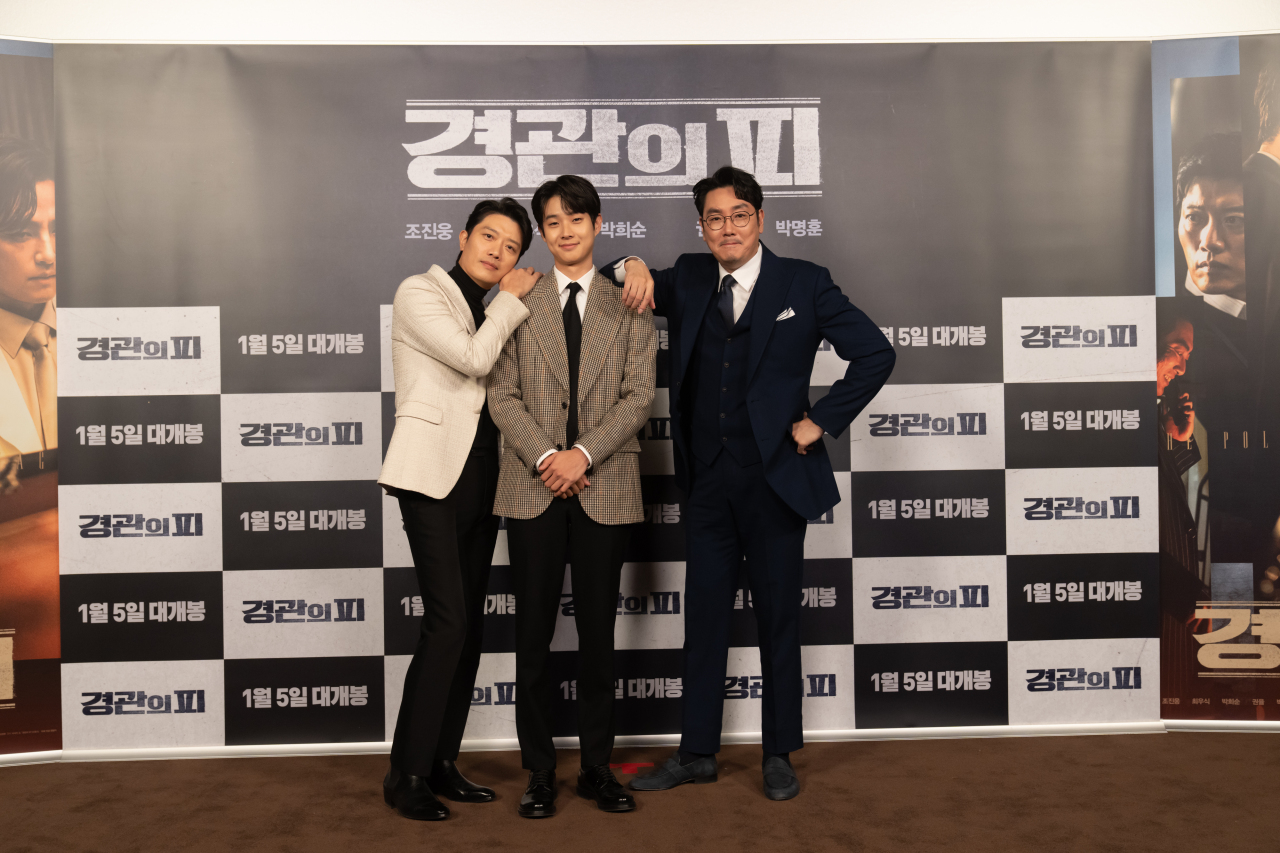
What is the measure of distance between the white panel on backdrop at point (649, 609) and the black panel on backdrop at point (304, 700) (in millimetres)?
→ 663

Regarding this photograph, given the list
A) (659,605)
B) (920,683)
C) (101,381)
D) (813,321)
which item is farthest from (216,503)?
(920,683)

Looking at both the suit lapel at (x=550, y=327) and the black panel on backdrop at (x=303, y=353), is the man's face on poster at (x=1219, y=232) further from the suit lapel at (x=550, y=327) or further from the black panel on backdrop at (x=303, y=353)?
the black panel on backdrop at (x=303, y=353)

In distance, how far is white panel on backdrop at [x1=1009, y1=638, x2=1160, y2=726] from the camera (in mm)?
2850

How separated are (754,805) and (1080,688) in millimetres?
1369

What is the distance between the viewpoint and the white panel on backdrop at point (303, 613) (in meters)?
2.76

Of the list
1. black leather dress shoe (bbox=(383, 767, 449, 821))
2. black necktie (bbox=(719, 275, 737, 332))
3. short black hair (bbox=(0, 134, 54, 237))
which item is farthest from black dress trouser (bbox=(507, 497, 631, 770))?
short black hair (bbox=(0, 134, 54, 237))

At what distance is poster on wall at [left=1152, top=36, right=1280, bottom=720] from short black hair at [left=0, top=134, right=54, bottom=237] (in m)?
3.85

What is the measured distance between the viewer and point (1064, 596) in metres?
2.87

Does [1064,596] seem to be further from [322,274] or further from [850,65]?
[322,274]

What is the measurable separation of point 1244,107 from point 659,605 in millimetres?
2692

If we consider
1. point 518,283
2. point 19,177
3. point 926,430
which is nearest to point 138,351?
point 19,177

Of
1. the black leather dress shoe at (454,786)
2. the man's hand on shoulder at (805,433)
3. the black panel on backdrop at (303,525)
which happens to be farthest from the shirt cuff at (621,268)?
the black leather dress shoe at (454,786)

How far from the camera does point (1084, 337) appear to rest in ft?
9.41

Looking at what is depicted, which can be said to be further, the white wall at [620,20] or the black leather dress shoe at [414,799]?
the white wall at [620,20]
